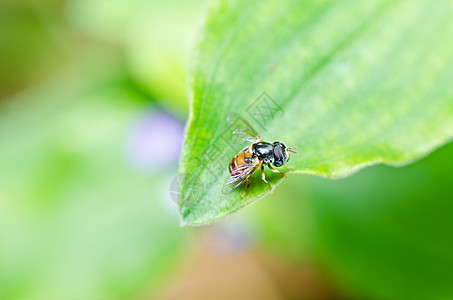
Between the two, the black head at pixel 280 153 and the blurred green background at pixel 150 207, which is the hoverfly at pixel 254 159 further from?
the blurred green background at pixel 150 207

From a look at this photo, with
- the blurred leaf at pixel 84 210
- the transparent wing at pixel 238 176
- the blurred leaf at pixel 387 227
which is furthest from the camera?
the blurred leaf at pixel 84 210

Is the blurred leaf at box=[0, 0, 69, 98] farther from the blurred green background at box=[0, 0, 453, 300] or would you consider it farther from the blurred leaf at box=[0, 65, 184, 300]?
the blurred leaf at box=[0, 65, 184, 300]

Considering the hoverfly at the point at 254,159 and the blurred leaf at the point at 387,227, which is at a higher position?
the hoverfly at the point at 254,159

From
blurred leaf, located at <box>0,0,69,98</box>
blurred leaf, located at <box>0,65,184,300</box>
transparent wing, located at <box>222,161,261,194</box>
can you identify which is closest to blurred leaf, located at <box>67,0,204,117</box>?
blurred leaf, located at <box>0,65,184,300</box>

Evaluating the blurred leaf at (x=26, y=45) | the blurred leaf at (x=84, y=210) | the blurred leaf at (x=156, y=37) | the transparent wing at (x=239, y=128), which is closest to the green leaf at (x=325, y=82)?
the transparent wing at (x=239, y=128)

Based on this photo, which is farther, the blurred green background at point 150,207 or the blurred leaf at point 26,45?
the blurred leaf at point 26,45

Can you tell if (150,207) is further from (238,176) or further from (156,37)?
(238,176)

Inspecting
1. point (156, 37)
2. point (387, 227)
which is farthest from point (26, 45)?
point (387, 227)
